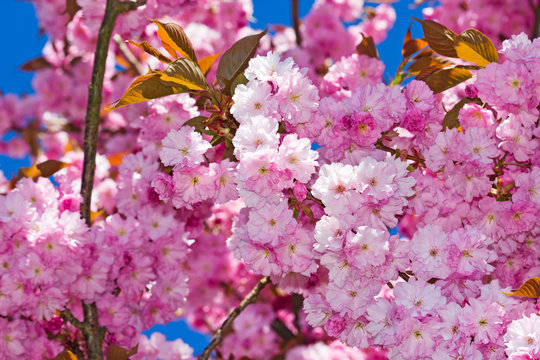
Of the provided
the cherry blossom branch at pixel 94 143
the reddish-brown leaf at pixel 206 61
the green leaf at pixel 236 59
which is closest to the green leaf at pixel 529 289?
the green leaf at pixel 236 59

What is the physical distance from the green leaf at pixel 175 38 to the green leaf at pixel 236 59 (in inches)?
→ 4.2

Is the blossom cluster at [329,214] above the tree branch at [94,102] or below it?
below

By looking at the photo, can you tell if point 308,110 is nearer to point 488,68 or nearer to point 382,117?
point 382,117

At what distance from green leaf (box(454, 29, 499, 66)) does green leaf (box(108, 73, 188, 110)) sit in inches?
35.8

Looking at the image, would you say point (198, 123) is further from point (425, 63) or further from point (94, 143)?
point (425, 63)

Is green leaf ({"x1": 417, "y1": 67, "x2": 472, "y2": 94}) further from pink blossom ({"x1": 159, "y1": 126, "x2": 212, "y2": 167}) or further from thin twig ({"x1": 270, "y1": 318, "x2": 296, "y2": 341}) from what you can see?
thin twig ({"x1": 270, "y1": 318, "x2": 296, "y2": 341})

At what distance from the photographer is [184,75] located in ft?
6.73

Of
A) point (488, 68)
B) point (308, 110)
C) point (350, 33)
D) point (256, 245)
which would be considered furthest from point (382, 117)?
point (350, 33)

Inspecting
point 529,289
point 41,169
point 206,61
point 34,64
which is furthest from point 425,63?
point 34,64

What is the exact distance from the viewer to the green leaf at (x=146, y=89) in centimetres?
206

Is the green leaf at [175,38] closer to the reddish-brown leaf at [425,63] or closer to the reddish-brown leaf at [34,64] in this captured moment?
the reddish-brown leaf at [425,63]

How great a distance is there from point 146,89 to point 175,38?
0.19m

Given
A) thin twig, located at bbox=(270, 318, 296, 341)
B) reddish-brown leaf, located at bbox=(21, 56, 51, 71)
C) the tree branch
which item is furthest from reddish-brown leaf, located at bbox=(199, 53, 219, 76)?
reddish-brown leaf, located at bbox=(21, 56, 51, 71)

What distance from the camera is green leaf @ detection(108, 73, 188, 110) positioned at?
81.0 inches
